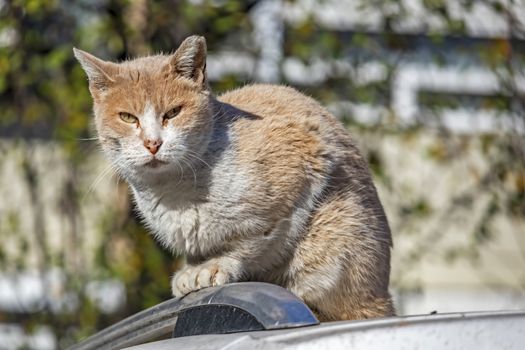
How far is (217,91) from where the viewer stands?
6297mm

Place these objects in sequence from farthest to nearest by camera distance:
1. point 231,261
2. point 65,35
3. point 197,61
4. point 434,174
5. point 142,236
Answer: point 434,174
point 65,35
point 142,236
point 197,61
point 231,261

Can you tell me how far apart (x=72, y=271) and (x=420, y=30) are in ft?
9.85

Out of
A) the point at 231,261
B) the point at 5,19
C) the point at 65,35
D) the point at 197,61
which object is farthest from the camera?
the point at 65,35

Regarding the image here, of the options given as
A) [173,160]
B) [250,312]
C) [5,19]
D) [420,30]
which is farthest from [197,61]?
[420,30]

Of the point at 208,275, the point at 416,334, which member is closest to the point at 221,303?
the point at 416,334

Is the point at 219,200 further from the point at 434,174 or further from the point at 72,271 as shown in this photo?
the point at 434,174

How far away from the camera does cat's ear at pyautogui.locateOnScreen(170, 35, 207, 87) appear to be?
3.54m

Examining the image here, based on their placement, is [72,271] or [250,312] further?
[72,271]

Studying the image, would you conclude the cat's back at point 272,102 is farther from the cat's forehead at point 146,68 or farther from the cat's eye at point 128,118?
the cat's eye at point 128,118

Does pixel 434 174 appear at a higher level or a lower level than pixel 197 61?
lower

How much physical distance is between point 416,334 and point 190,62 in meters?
1.80

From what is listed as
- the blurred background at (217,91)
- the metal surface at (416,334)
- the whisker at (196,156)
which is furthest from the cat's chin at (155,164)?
the blurred background at (217,91)

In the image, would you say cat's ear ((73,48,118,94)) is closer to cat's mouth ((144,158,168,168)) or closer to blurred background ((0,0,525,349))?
cat's mouth ((144,158,168,168))

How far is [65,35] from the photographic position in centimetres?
714
